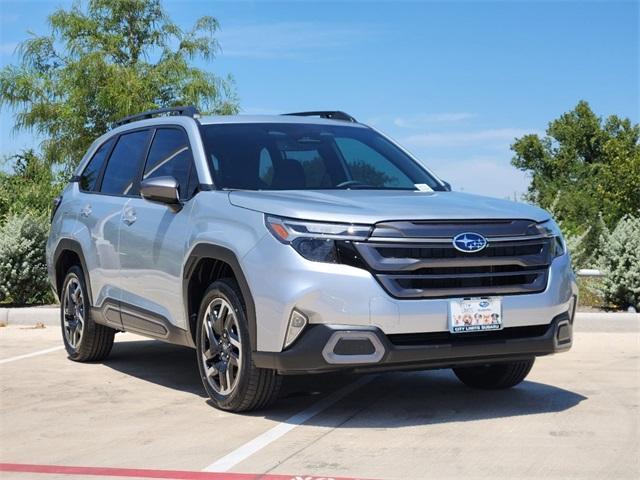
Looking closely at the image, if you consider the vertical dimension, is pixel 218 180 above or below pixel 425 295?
above

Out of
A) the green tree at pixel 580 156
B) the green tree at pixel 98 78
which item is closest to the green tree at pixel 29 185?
the green tree at pixel 98 78

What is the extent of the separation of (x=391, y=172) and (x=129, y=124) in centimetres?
243

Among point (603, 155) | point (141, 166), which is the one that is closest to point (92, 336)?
point (141, 166)

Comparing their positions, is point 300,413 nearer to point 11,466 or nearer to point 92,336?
point 11,466

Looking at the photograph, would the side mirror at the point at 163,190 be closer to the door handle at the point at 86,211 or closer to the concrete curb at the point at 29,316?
the door handle at the point at 86,211

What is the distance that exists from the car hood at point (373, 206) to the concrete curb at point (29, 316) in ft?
20.3

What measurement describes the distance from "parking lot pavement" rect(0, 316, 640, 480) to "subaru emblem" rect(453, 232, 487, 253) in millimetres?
1036

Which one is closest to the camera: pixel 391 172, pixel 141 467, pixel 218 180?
pixel 141 467

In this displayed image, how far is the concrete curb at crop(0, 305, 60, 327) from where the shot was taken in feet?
40.1

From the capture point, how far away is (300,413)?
6555mm

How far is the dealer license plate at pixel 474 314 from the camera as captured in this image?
598 cm

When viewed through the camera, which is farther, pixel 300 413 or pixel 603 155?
pixel 603 155

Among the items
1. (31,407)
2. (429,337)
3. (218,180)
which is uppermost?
(218,180)

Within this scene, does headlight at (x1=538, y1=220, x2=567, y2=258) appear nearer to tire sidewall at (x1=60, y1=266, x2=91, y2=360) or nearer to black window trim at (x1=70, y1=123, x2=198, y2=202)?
black window trim at (x1=70, y1=123, x2=198, y2=202)
